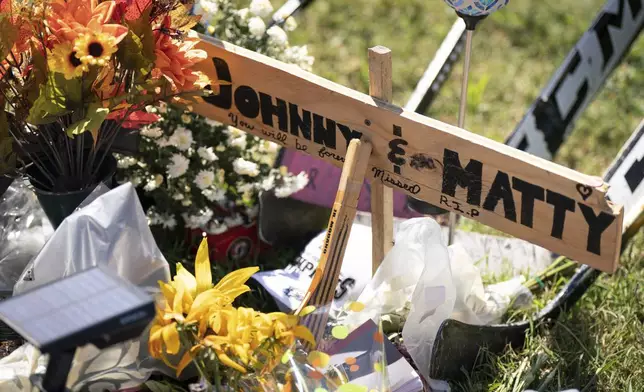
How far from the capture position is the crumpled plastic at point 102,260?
1.74 m

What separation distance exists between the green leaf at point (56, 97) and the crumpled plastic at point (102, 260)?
206 mm

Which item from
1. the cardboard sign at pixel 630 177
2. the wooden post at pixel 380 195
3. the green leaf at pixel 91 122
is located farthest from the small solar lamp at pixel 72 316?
the cardboard sign at pixel 630 177

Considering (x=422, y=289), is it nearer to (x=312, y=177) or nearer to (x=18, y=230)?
(x=312, y=177)

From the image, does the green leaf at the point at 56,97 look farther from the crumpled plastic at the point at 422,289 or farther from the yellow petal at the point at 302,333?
the crumpled plastic at the point at 422,289

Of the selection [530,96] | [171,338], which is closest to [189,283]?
[171,338]

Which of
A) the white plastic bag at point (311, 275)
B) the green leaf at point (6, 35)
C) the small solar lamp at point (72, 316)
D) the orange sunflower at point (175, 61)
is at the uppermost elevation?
the green leaf at point (6, 35)

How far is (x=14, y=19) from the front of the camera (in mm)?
1727

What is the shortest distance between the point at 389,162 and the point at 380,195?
152mm

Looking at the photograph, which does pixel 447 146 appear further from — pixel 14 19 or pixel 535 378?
pixel 14 19

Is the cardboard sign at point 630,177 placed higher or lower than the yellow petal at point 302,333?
higher

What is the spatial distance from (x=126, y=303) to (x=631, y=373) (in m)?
1.36

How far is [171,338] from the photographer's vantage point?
155cm

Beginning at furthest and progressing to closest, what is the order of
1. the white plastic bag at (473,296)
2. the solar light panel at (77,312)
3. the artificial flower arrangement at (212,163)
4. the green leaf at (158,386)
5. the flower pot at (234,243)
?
1. the flower pot at (234,243)
2. the artificial flower arrangement at (212,163)
3. the white plastic bag at (473,296)
4. the green leaf at (158,386)
5. the solar light panel at (77,312)

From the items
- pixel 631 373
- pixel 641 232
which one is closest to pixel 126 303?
pixel 631 373
